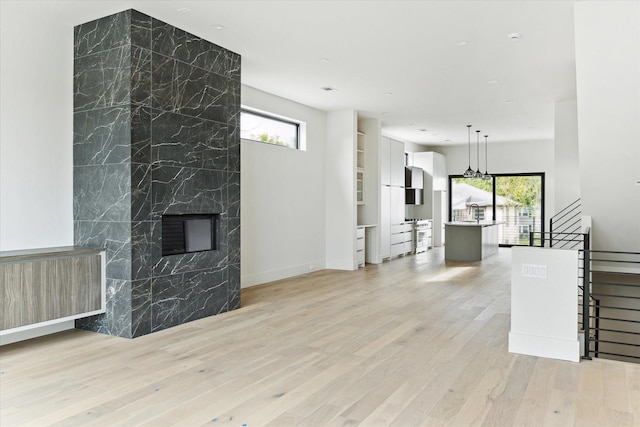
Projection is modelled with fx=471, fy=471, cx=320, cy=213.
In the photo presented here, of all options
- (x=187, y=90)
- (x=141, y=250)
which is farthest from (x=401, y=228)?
(x=141, y=250)

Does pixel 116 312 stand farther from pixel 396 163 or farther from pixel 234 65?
pixel 396 163

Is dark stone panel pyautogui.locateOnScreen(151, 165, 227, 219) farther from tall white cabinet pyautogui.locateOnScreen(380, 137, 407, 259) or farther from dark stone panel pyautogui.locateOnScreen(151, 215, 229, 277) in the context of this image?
tall white cabinet pyautogui.locateOnScreen(380, 137, 407, 259)

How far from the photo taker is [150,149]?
4297 mm

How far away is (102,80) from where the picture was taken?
4309mm

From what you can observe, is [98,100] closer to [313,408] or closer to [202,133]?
[202,133]

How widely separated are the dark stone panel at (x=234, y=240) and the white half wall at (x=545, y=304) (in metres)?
2.92

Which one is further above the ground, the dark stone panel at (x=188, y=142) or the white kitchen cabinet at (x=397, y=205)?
the dark stone panel at (x=188, y=142)

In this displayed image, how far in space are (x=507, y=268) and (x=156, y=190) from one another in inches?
269

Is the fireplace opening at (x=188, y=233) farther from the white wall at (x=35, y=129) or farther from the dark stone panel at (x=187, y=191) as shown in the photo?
the white wall at (x=35, y=129)

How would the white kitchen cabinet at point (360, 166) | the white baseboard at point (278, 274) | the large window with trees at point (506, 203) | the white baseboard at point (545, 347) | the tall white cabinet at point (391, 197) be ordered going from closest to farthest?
the white baseboard at point (545, 347)
the white baseboard at point (278, 274)
the white kitchen cabinet at point (360, 166)
the tall white cabinet at point (391, 197)
the large window with trees at point (506, 203)

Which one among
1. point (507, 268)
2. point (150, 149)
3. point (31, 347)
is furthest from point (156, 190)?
point (507, 268)

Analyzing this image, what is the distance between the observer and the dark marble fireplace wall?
4.17 metres

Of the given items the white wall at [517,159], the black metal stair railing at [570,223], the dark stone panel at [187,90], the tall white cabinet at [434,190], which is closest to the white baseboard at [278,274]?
the dark stone panel at [187,90]

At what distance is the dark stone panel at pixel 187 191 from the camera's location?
14.4 feet
